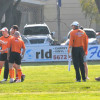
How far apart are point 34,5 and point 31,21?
3.45m

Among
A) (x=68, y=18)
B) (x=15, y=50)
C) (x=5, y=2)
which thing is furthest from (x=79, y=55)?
(x=68, y=18)

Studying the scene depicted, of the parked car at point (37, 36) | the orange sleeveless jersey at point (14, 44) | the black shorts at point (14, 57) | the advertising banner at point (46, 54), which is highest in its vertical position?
the orange sleeveless jersey at point (14, 44)

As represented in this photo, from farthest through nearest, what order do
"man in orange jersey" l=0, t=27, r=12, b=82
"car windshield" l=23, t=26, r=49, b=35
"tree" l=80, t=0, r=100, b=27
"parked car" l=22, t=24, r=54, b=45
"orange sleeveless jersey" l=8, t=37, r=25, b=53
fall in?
"tree" l=80, t=0, r=100, b=27, "car windshield" l=23, t=26, r=49, b=35, "parked car" l=22, t=24, r=54, b=45, "man in orange jersey" l=0, t=27, r=12, b=82, "orange sleeveless jersey" l=8, t=37, r=25, b=53

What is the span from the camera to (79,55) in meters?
15.3

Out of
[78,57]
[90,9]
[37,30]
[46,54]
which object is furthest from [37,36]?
[90,9]

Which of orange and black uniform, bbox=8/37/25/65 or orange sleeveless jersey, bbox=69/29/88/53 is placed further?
orange and black uniform, bbox=8/37/25/65

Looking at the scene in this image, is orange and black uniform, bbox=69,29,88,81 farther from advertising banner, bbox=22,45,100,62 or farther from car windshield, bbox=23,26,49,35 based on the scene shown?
car windshield, bbox=23,26,49,35

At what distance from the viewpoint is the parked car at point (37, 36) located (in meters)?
31.0

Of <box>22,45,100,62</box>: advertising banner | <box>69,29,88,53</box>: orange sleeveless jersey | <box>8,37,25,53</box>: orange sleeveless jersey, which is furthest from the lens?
<box>22,45,100,62</box>: advertising banner

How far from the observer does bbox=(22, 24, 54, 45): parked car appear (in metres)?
31.0

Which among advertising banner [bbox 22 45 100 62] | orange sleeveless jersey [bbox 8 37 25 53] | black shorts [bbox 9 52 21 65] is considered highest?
orange sleeveless jersey [bbox 8 37 25 53]

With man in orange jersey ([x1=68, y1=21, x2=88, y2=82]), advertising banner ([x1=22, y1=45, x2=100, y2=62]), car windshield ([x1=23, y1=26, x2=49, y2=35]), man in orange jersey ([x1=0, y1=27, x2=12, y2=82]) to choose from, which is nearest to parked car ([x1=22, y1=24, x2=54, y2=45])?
car windshield ([x1=23, y1=26, x2=49, y2=35])

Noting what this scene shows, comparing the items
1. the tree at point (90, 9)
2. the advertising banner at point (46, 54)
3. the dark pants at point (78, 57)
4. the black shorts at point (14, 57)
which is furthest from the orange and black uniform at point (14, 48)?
the tree at point (90, 9)

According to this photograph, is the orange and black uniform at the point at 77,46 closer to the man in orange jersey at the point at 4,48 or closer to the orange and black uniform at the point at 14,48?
the orange and black uniform at the point at 14,48
